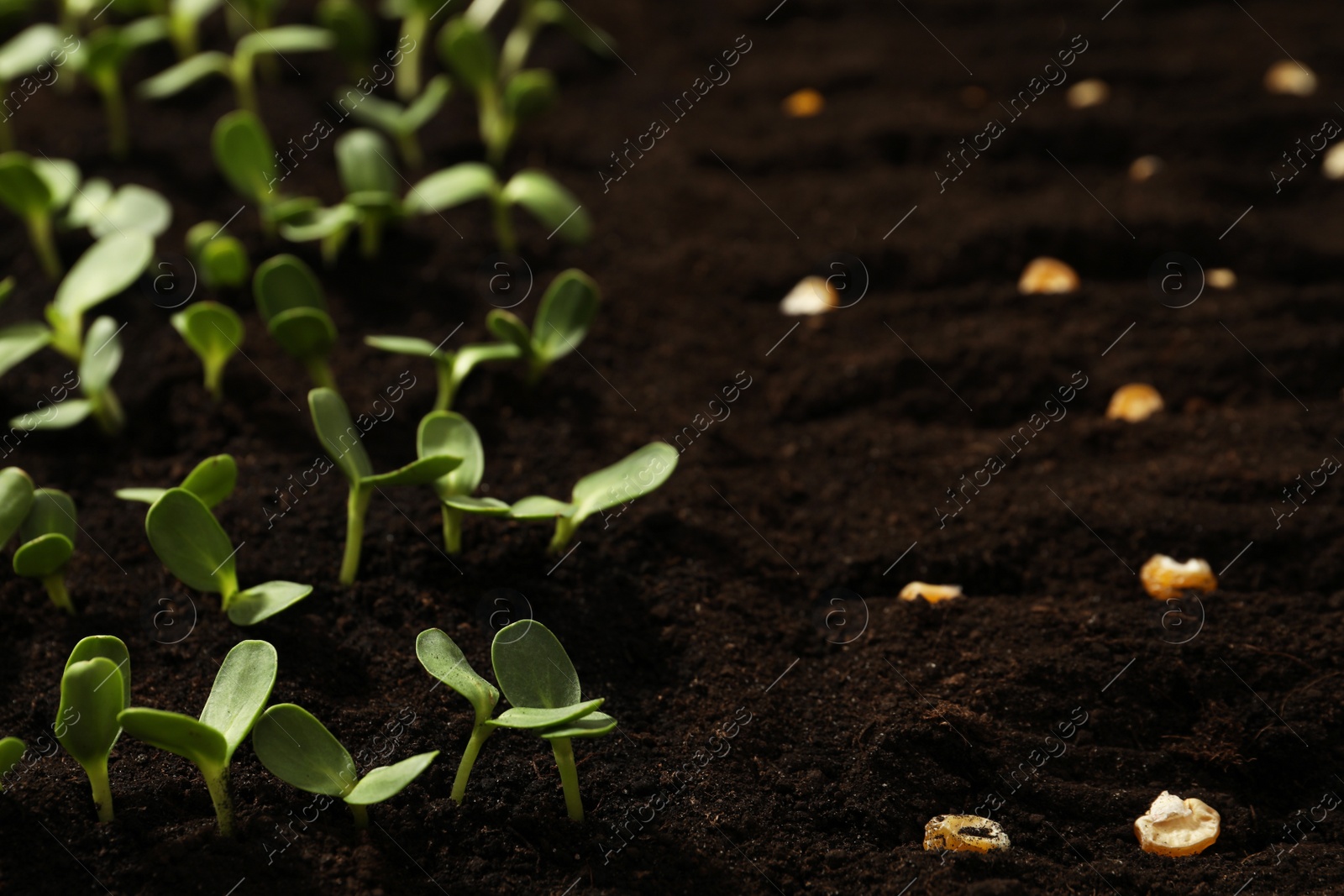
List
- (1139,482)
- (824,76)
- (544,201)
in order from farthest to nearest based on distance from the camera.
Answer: (824,76), (544,201), (1139,482)

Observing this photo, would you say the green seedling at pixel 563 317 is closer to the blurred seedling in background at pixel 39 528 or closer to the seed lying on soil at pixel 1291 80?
the blurred seedling in background at pixel 39 528

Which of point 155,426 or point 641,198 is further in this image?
point 641,198

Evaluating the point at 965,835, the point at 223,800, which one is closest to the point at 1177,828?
the point at 965,835

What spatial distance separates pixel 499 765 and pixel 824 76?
1.95 meters

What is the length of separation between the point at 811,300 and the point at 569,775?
112cm

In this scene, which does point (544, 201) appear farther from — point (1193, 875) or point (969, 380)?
point (1193, 875)

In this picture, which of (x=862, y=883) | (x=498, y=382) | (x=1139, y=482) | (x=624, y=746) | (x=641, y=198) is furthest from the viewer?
(x=641, y=198)

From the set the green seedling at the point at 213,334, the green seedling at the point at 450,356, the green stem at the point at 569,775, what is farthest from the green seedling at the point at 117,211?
the green stem at the point at 569,775

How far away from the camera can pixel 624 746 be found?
127 centimetres

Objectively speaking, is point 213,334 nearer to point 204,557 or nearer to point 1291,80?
point 204,557

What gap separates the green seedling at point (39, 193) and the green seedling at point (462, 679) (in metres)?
1.15

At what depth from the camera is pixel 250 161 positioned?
1929 mm

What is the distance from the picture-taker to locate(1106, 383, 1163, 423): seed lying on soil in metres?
1.79

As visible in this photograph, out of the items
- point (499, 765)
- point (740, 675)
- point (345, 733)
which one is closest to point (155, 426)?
point (345, 733)
